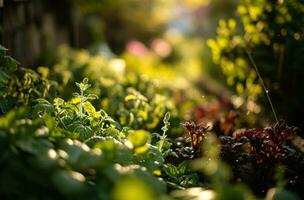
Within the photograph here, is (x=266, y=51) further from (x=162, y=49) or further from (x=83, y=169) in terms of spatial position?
(x=162, y=49)

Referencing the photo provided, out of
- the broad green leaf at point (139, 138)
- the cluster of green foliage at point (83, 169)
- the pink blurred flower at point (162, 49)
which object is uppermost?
the pink blurred flower at point (162, 49)

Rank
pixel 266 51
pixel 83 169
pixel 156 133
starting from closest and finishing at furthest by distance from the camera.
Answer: pixel 83 169 → pixel 156 133 → pixel 266 51

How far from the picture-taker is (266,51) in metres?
4.29

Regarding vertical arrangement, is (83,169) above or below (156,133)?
below

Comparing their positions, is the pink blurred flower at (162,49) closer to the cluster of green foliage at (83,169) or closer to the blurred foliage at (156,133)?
the blurred foliage at (156,133)

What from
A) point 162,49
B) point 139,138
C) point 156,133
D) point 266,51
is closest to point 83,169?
point 139,138

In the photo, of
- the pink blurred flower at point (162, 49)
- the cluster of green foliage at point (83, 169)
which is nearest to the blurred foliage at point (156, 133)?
the cluster of green foliage at point (83, 169)

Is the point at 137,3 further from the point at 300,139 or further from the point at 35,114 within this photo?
the point at 35,114

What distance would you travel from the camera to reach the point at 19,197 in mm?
1689

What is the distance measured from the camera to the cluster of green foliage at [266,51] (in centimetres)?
411

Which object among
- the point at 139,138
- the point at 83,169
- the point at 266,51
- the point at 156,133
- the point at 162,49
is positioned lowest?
the point at 83,169

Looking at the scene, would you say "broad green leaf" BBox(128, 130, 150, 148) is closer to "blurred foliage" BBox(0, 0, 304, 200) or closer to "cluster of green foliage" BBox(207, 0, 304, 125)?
"blurred foliage" BBox(0, 0, 304, 200)

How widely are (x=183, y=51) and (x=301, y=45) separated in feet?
30.4

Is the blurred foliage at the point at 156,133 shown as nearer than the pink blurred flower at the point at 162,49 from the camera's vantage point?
Yes
